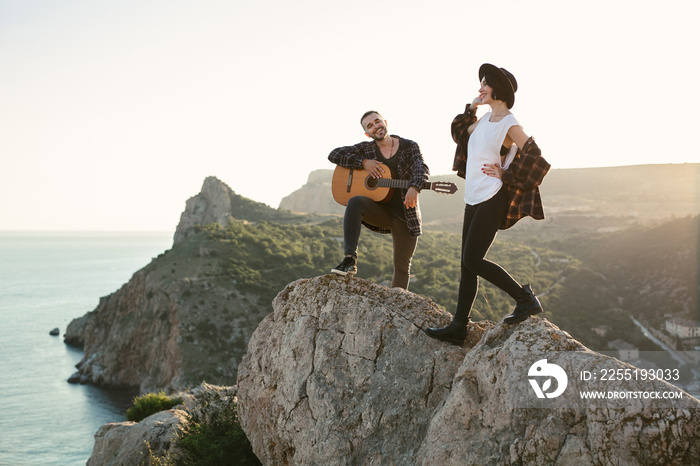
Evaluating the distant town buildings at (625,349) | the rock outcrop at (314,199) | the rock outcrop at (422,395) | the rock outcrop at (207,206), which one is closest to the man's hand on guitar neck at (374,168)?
the rock outcrop at (422,395)

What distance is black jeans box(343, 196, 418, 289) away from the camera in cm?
621

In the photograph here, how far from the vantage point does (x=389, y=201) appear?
651cm

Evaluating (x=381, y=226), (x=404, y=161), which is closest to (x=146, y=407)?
(x=381, y=226)

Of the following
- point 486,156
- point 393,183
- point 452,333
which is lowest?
point 452,333

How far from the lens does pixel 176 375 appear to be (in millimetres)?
39938

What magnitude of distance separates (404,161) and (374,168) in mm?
400

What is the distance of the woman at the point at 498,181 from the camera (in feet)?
15.5

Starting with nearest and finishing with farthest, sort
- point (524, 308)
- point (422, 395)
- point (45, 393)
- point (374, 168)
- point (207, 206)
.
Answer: point (524, 308)
point (422, 395)
point (374, 168)
point (45, 393)
point (207, 206)

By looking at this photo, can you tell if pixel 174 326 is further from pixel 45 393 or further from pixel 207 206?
pixel 207 206

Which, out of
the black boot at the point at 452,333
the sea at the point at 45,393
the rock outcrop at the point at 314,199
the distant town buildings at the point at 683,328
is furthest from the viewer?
the rock outcrop at the point at 314,199

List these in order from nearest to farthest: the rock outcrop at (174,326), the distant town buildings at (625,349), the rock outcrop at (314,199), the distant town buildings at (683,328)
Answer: the distant town buildings at (625,349) < the rock outcrop at (174,326) < the distant town buildings at (683,328) < the rock outcrop at (314,199)

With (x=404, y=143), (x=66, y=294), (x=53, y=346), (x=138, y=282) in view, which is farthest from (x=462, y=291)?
(x=66, y=294)

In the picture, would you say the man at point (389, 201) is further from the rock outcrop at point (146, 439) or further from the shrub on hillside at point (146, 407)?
the shrub on hillside at point (146, 407)

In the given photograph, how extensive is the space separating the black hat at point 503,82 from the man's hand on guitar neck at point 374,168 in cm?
189
